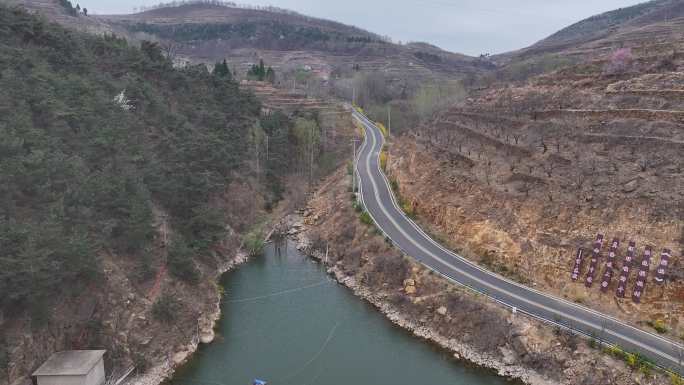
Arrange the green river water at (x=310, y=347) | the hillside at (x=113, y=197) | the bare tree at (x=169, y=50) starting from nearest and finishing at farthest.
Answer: the hillside at (x=113, y=197), the green river water at (x=310, y=347), the bare tree at (x=169, y=50)

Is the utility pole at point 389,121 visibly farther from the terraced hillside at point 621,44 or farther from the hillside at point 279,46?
the hillside at point 279,46

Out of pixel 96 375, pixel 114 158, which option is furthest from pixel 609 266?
pixel 114 158

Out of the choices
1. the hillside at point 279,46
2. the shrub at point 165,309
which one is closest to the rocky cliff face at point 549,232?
the shrub at point 165,309

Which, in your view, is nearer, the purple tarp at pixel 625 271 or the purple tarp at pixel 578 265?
the purple tarp at pixel 625 271

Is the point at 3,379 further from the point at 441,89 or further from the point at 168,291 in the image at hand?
the point at 441,89

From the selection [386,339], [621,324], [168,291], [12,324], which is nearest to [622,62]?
[621,324]

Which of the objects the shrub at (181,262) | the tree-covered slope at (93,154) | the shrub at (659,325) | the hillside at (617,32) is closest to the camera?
the tree-covered slope at (93,154)
